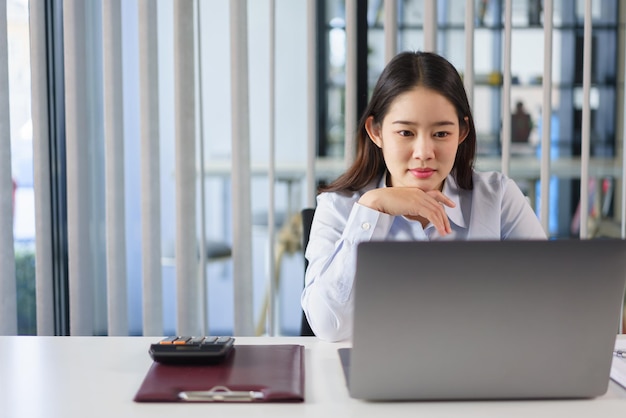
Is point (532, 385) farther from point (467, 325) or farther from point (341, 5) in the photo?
point (341, 5)

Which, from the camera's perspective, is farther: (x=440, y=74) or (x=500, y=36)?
(x=500, y=36)

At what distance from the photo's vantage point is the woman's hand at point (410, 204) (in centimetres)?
135

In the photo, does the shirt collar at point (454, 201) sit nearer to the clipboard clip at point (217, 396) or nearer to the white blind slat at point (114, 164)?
the clipboard clip at point (217, 396)

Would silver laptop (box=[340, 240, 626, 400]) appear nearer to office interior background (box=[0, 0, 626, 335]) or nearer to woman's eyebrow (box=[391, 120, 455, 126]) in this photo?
woman's eyebrow (box=[391, 120, 455, 126])

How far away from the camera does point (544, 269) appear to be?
877mm

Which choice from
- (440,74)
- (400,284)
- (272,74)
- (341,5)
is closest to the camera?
(400,284)

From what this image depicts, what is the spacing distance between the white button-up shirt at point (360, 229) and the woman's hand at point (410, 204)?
17mm

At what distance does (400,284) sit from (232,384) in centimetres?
28

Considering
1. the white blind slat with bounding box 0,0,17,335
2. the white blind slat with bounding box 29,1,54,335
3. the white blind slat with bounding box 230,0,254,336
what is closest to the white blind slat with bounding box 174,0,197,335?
the white blind slat with bounding box 230,0,254,336

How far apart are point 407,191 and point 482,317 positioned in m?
0.52

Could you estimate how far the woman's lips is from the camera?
4.91 feet

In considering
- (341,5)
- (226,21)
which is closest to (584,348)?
(226,21)

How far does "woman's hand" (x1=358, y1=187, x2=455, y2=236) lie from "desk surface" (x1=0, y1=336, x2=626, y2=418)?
12.4 inches

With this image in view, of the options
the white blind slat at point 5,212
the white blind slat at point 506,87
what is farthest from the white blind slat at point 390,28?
the white blind slat at point 5,212
